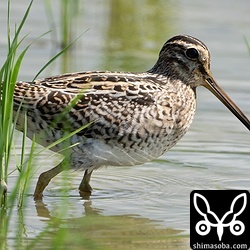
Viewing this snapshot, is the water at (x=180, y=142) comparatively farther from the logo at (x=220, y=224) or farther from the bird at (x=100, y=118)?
the bird at (x=100, y=118)

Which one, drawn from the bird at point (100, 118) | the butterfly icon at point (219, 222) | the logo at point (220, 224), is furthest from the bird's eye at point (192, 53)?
the butterfly icon at point (219, 222)

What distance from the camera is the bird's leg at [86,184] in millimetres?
9766

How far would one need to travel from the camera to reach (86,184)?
9.77 m

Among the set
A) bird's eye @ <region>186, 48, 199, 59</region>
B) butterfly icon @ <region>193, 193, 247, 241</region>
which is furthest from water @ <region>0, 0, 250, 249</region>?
bird's eye @ <region>186, 48, 199, 59</region>

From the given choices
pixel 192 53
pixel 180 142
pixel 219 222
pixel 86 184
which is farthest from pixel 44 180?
pixel 180 142

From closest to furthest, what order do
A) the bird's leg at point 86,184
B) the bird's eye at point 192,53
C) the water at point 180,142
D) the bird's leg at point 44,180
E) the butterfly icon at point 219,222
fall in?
the butterfly icon at point 219,222 → the water at point 180,142 → the bird's leg at point 44,180 → the bird's leg at point 86,184 → the bird's eye at point 192,53

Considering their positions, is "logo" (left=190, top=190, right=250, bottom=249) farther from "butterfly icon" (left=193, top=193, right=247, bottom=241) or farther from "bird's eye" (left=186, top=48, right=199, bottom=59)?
"bird's eye" (left=186, top=48, right=199, bottom=59)

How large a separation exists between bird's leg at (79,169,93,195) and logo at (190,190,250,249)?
1322 mm

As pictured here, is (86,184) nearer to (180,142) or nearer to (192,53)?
(192,53)

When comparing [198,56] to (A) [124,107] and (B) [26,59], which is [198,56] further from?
(B) [26,59]

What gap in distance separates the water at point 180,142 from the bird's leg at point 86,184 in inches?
3.2

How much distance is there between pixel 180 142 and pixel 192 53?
57.8 inches

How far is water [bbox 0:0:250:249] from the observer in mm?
9203

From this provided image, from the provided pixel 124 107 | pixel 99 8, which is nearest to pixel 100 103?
pixel 124 107
